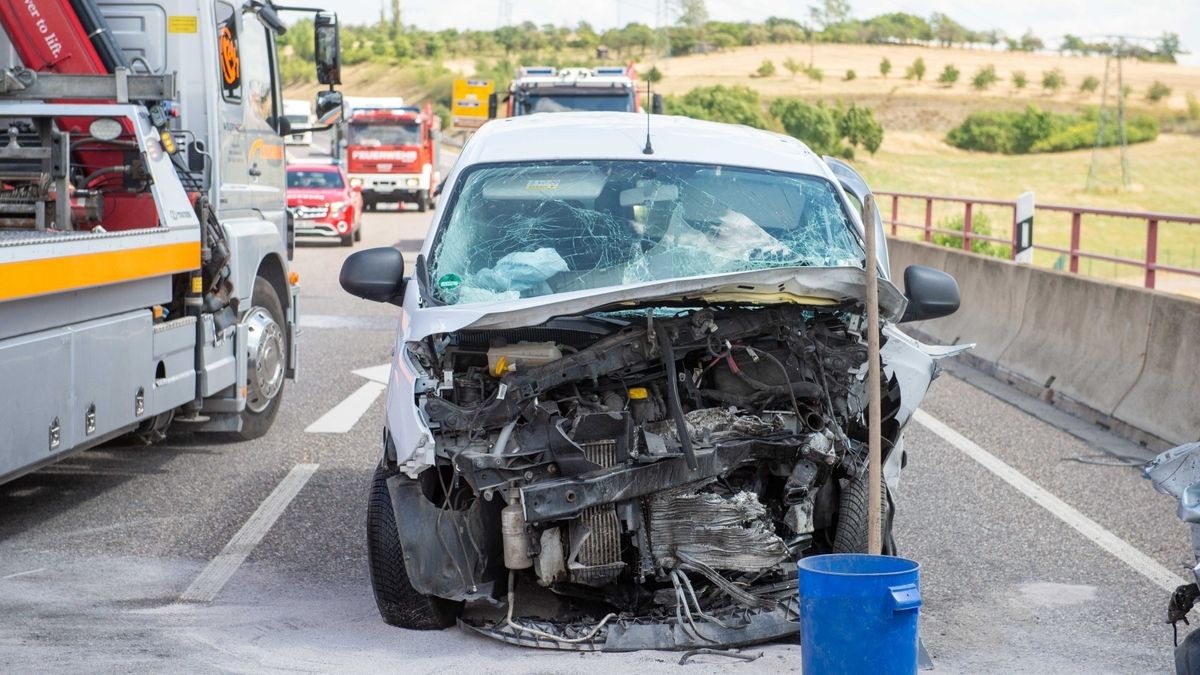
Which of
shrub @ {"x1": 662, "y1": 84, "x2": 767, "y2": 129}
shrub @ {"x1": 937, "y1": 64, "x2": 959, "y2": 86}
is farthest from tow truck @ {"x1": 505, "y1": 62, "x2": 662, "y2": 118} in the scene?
shrub @ {"x1": 937, "y1": 64, "x2": 959, "y2": 86}

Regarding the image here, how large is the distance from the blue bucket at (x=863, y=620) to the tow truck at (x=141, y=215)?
381 cm

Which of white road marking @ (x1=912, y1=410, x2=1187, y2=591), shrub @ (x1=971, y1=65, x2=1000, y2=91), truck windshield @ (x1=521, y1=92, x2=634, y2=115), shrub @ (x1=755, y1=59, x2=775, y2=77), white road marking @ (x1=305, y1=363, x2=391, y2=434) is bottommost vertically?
white road marking @ (x1=305, y1=363, x2=391, y2=434)

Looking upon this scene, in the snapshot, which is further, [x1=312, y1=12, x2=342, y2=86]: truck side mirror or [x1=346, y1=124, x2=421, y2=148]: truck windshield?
[x1=346, y1=124, x2=421, y2=148]: truck windshield

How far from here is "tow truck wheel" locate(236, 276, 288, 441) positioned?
984 cm

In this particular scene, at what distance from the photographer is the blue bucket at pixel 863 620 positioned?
4.57m

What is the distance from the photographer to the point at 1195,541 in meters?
4.47

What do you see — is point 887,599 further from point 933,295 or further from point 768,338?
point 933,295

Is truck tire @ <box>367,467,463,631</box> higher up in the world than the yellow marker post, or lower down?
lower down

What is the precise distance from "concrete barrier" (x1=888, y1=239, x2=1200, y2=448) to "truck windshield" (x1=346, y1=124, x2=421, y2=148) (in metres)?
32.0

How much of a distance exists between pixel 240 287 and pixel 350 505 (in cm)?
205

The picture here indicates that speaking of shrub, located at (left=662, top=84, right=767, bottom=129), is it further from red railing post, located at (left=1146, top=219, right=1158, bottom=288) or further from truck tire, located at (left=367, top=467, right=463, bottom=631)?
truck tire, located at (left=367, top=467, right=463, bottom=631)

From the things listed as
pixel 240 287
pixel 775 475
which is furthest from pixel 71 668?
pixel 240 287

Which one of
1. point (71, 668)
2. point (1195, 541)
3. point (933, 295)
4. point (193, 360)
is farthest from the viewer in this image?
point (193, 360)

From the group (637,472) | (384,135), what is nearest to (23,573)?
(637,472)
